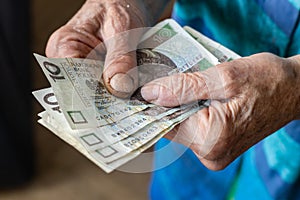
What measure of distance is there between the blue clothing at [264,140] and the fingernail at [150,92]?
8 cm

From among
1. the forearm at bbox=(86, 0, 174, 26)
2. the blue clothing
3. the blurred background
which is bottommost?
the blurred background

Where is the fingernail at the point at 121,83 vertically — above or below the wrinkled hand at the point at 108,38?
below

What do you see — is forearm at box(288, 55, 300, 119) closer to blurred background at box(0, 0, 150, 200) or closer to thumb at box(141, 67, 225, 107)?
thumb at box(141, 67, 225, 107)

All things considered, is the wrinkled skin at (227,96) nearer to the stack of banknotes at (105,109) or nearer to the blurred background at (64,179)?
the stack of banknotes at (105,109)

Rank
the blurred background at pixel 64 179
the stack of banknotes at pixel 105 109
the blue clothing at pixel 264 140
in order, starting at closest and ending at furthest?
the stack of banknotes at pixel 105 109 → the blue clothing at pixel 264 140 → the blurred background at pixel 64 179

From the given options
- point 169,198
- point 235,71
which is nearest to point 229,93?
point 235,71

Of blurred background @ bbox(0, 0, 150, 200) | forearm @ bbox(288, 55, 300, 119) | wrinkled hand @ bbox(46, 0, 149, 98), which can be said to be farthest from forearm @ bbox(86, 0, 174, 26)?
blurred background @ bbox(0, 0, 150, 200)

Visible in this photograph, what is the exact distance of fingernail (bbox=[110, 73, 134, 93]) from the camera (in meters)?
0.65

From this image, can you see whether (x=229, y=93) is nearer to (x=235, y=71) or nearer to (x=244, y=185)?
(x=235, y=71)

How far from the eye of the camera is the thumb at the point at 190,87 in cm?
61

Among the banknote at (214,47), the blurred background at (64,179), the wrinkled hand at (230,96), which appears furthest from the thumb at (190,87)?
the blurred background at (64,179)

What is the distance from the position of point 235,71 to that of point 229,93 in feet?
0.09

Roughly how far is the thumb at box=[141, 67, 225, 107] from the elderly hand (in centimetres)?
6

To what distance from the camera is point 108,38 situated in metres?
0.71
